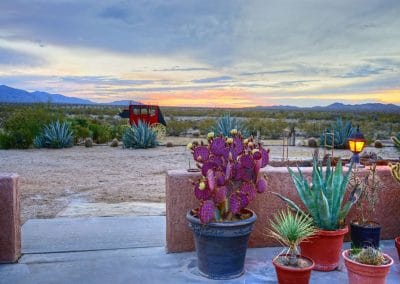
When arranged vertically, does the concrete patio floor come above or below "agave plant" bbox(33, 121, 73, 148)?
below

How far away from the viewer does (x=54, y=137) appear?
1870 cm

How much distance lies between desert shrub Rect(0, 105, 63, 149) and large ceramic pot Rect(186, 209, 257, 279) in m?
15.8

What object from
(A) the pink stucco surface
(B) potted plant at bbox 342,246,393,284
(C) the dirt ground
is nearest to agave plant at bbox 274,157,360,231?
(B) potted plant at bbox 342,246,393,284

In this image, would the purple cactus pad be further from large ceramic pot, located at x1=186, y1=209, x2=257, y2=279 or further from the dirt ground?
the dirt ground

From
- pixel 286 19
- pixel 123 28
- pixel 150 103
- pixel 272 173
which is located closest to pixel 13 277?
pixel 272 173

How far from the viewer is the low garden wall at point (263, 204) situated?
5.18 m

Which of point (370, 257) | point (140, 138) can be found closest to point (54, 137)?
point (140, 138)

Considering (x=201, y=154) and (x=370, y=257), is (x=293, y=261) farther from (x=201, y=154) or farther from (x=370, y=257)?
(x=201, y=154)

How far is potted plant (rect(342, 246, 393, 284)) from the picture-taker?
403 cm

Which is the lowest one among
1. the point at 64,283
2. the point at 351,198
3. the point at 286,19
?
the point at 64,283

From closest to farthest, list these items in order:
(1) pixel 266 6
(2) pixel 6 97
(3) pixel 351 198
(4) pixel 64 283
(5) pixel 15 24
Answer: (4) pixel 64 283
(3) pixel 351 198
(1) pixel 266 6
(5) pixel 15 24
(2) pixel 6 97

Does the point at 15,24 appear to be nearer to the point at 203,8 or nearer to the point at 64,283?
the point at 203,8

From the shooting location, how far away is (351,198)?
5.12m

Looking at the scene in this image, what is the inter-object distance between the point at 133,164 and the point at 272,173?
953 centimetres
